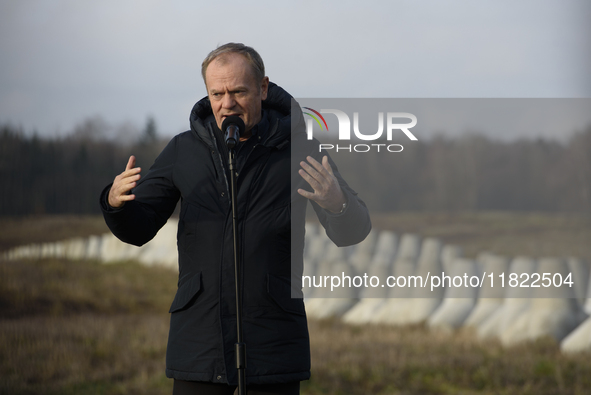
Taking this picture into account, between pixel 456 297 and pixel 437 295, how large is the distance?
0.81 ft

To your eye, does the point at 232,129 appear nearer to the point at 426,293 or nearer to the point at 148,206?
A: the point at 148,206

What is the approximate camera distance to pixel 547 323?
Result: 20.6ft

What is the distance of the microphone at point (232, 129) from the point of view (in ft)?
5.47

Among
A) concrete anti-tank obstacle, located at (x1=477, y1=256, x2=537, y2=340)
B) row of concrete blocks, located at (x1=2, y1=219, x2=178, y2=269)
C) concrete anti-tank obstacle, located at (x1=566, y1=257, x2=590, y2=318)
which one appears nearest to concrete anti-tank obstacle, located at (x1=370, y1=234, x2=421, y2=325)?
concrete anti-tank obstacle, located at (x1=477, y1=256, x2=537, y2=340)

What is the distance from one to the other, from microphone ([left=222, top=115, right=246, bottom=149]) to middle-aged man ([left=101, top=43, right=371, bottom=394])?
71mm

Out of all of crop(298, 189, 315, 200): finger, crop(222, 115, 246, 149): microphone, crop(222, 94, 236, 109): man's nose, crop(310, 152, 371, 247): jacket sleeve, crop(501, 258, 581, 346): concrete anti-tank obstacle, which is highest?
crop(222, 94, 236, 109): man's nose

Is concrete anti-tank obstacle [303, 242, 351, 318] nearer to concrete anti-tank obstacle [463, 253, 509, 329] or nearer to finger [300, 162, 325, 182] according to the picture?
concrete anti-tank obstacle [463, 253, 509, 329]

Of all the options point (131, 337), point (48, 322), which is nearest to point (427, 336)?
point (131, 337)

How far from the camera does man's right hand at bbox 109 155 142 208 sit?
66.8 inches

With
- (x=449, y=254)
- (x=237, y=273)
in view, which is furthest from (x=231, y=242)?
(x=449, y=254)

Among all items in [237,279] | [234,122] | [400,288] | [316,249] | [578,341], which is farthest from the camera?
[316,249]

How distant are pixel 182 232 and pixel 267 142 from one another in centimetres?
37

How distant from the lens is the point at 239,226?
5.98 feet

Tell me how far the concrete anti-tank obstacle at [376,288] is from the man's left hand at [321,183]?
5.87 meters
